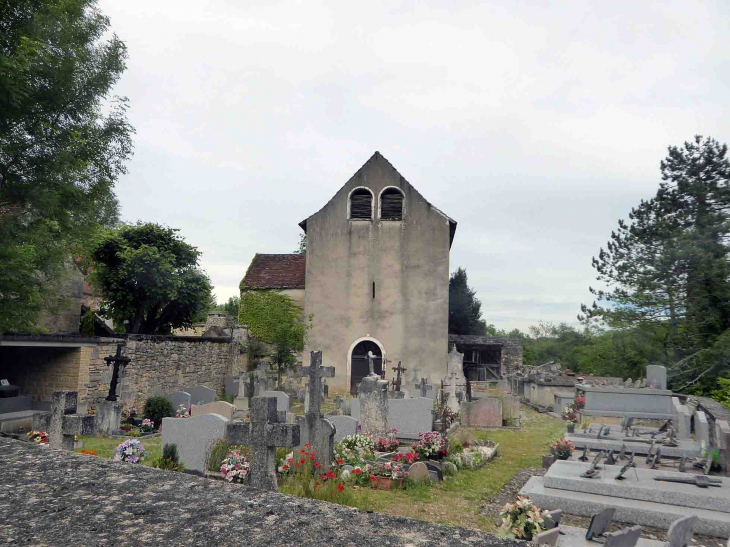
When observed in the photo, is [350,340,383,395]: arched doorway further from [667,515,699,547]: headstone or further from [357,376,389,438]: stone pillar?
[667,515,699,547]: headstone

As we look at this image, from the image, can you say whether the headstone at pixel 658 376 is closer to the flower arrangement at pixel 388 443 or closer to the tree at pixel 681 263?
the tree at pixel 681 263

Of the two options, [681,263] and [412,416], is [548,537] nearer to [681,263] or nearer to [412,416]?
[412,416]

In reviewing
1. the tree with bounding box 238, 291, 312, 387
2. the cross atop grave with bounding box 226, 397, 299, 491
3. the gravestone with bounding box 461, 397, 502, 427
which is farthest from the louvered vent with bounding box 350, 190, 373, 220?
the cross atop grave with bounding box 226, 397, 299, 491

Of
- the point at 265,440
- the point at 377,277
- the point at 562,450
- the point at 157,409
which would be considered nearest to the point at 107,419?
the point at 157,409

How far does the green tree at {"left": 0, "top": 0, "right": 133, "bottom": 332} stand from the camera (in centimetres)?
1064

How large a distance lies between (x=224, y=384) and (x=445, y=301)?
10831mm

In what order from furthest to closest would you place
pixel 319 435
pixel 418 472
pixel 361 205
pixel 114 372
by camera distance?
pixel 361 205 < pixel 114 372 < pixel 319 435 < pixel 418 472

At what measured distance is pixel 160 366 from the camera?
1753 centimetres

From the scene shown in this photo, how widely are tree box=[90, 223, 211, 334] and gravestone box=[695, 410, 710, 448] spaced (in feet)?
64.1

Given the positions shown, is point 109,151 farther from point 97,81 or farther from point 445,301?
point 445,301

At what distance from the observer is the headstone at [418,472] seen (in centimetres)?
815

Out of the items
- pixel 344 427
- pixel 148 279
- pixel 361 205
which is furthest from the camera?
pixel 361 205

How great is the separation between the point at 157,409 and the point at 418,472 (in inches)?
337

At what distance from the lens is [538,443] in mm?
12500
